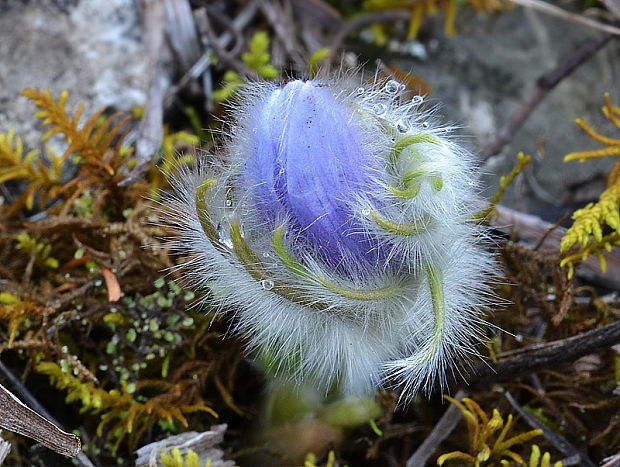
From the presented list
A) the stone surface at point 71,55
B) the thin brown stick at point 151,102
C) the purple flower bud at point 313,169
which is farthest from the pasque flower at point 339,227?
the stone surface at point 71,55

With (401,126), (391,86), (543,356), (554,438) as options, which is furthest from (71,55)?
(554,438)

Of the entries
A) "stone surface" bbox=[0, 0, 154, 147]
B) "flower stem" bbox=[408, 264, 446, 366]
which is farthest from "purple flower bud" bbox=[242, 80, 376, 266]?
"stone surface" bbox=[0, 0, 154, 147]

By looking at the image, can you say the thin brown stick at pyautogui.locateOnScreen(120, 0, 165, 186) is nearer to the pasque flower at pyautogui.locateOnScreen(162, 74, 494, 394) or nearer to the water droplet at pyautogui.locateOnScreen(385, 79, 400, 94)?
the pasque flower at pyautogui.locateOnScreen(162, 74, 494, 394)

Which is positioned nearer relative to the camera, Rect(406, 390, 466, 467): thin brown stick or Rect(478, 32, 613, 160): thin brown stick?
Rect(406, 390, 466, 467): thin brown stick

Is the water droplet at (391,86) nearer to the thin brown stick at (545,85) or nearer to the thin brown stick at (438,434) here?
→ the thin brown stick at (438,434)

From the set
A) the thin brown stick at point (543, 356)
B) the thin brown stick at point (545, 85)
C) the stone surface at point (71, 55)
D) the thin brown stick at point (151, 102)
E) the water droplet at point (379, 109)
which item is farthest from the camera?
the thin brown stick at point (545, 85)

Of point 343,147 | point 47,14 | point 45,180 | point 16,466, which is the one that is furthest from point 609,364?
point 47,14

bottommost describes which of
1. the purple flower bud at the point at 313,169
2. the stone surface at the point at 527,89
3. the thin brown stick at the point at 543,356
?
the thin brown stick at the point at 543,356

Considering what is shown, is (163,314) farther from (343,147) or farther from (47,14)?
(47,14)
